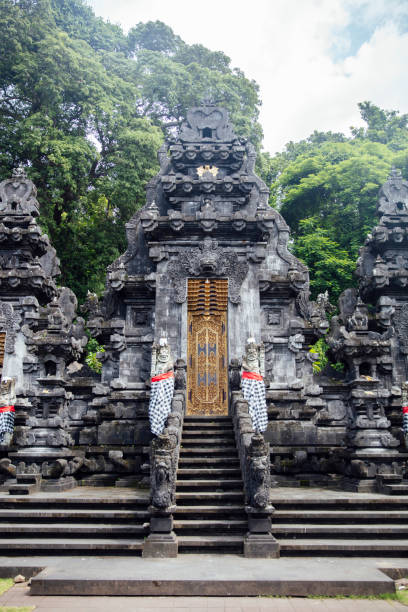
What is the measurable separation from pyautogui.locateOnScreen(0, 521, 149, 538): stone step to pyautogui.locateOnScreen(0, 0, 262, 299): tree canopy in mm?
15981

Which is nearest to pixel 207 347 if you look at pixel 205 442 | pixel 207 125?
pixel 205 442

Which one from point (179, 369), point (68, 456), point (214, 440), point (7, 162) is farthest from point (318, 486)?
point (7, 162)

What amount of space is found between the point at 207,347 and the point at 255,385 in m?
2.64

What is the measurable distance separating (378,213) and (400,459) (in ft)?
28.1

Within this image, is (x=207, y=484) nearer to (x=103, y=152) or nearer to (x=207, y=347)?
(x=207, y=347)

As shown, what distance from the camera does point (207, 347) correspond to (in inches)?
514

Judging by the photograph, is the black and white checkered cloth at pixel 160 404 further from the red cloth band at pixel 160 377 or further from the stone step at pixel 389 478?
the stone step at pixel 389 478

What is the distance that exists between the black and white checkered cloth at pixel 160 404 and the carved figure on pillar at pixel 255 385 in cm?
166

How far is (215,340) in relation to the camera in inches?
516

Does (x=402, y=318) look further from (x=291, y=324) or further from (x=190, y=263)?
(x=190, y=263)

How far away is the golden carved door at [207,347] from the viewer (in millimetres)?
12656

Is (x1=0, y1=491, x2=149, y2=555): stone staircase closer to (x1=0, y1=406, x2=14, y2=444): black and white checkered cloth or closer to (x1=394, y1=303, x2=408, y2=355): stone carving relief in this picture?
(x1=0, y1=406, x2=14, y2=444): black and white checkered cloth

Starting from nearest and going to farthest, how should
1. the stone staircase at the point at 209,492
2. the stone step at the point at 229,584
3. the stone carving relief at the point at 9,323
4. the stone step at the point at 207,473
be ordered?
the stone step at the point at 229,584, the stone staircase at the point at 209,492, the stone step at the point at 207,473, the stone carving relief at the point at 9,323

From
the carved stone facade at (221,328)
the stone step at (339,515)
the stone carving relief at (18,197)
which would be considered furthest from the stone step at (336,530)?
the stone carving relief at (18,197)
